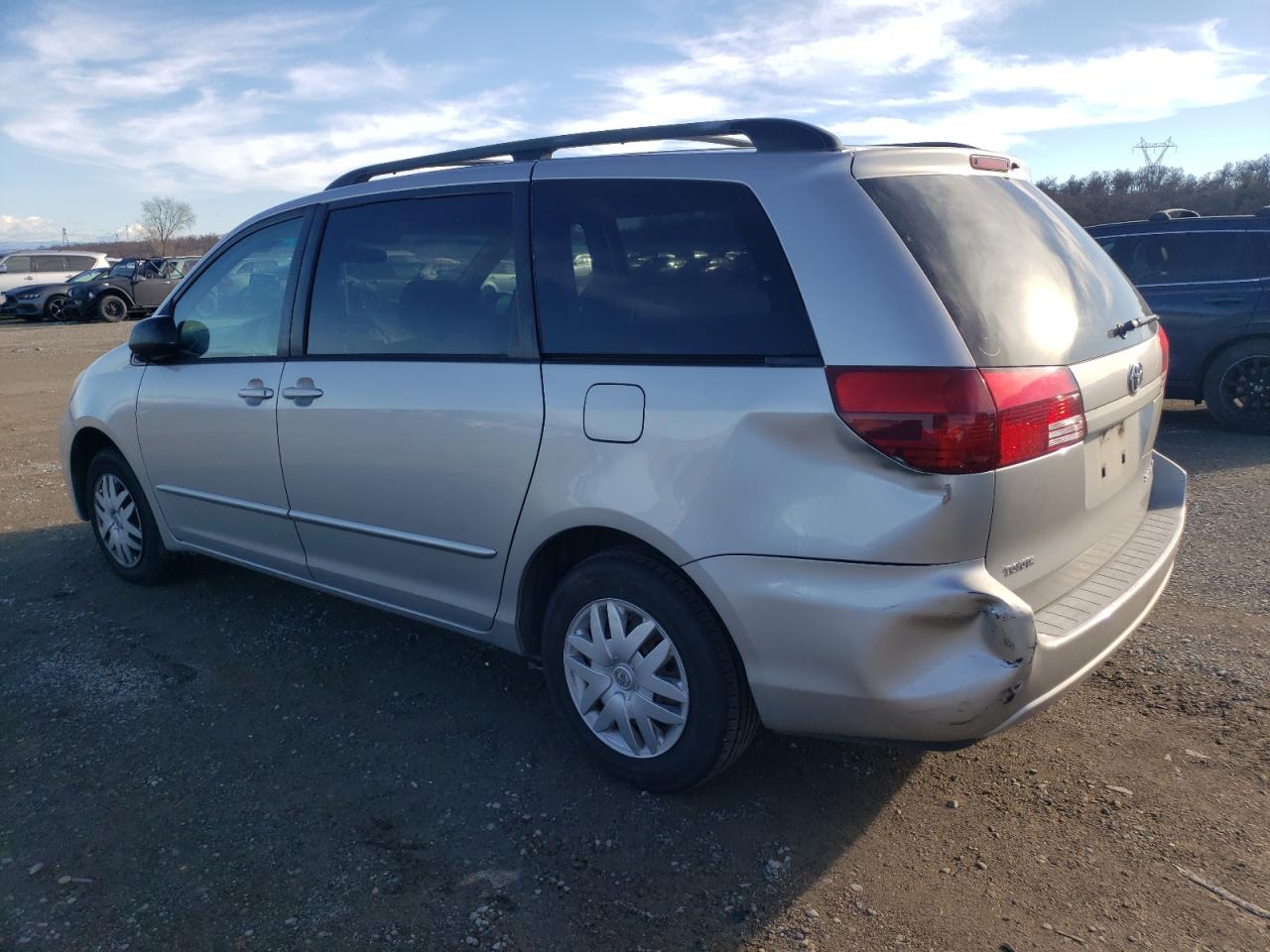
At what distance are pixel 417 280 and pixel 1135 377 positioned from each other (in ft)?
7.88

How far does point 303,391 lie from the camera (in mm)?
3777

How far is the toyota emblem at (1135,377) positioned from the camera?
2.94 meters

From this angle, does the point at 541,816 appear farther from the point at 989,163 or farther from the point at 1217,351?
the point at 1217,351

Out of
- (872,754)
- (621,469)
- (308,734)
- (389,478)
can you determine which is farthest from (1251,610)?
(308,734)

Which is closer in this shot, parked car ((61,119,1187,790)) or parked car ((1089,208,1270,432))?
parked car ((61,119,1187,790))

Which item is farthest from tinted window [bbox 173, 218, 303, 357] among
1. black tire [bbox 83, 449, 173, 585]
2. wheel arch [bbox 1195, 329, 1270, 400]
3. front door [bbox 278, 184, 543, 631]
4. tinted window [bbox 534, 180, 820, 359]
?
wheel arch [bbox 1195, 329, 1270, 400]

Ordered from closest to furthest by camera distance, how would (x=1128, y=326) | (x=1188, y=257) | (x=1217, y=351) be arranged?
1. (x=1128, y=326)
2. (x=1217, y=351)
3. (x=1188, y=257)

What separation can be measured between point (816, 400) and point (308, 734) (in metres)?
2.20

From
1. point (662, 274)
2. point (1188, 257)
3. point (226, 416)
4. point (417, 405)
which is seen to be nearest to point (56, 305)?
point (226, 416)

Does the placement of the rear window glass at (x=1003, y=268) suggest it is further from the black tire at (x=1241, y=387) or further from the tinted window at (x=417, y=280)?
the black tire at (x=1241, y=387)

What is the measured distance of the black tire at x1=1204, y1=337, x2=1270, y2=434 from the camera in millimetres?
7621

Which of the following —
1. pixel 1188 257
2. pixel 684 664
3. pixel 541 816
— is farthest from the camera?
pixel 1188 257

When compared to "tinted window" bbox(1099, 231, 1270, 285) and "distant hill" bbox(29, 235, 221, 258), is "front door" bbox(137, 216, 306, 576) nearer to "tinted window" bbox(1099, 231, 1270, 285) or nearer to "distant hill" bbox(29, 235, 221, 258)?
"tinted window" bbox(1099, 231, 1270, 285)

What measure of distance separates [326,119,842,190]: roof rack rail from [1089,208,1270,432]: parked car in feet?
19.4
